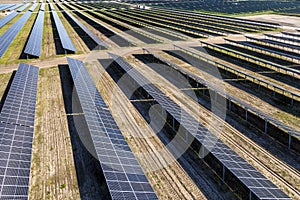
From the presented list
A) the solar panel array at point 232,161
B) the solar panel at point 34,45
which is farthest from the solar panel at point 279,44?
the solar panel at point 34,45

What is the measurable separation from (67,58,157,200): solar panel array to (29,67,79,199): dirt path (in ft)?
6.79

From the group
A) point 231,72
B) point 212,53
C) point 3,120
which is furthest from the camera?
point 212,53

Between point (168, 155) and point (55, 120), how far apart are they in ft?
30.9

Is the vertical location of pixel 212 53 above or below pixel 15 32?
below

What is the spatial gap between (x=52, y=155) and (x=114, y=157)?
15.6 ft

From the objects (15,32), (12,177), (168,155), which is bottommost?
(168,155)

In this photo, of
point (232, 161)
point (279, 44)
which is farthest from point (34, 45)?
point (232, 161)

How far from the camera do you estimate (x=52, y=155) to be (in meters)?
16.5

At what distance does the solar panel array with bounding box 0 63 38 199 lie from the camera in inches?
471

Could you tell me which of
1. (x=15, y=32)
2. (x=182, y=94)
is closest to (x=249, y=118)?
(x=182, y=94)

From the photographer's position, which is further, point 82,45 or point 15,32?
point 15,32

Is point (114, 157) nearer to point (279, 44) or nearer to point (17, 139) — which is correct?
point (17, 139)

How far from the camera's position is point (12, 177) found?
1241 cm

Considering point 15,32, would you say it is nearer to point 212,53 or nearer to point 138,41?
point 138,41
